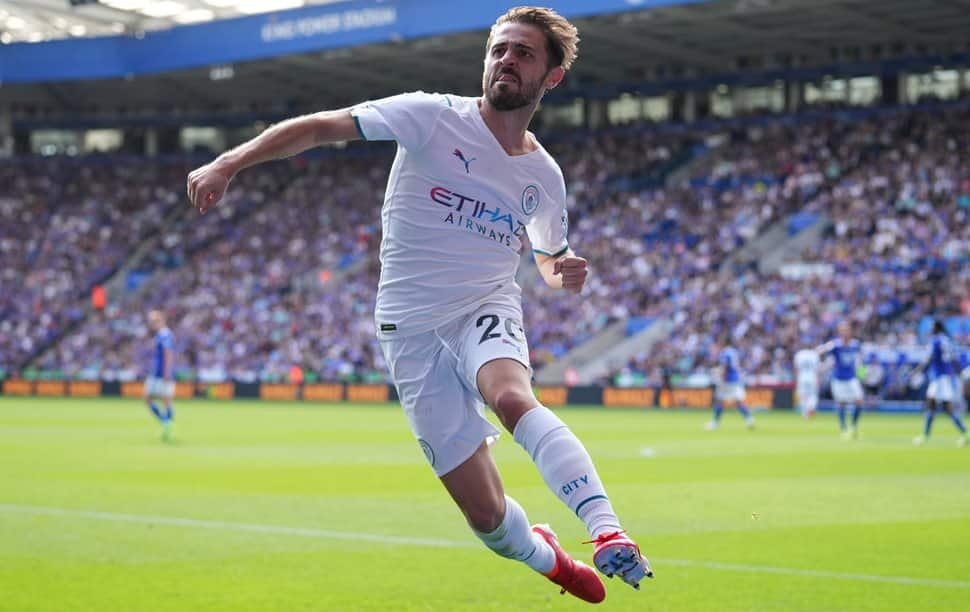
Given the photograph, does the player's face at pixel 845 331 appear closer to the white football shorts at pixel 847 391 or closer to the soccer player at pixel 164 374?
the white football shorts at pixel 847 391

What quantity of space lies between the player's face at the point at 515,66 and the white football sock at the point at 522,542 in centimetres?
193

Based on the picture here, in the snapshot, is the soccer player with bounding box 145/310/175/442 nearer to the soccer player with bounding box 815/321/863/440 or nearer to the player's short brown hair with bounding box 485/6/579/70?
the soccer player with bounding box 815/321/863/440

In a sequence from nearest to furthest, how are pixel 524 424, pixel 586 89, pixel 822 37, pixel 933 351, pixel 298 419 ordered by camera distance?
pixel 524 424
pixel 933 351
pixel 298 419
pixel 822 37
pixel 586 89

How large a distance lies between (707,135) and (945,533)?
1671 inches

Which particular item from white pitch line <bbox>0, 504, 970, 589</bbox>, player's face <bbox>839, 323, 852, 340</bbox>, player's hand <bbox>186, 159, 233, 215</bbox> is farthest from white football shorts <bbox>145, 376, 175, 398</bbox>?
player's hand <bbox>186, 159, 233, 215</bbox>

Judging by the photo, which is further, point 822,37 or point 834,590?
point 822,37

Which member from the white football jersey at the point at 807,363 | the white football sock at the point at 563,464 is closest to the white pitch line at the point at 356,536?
the white football sock at the point at 563,464

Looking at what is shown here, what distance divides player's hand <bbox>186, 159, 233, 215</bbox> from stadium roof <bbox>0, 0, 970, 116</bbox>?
40598mm

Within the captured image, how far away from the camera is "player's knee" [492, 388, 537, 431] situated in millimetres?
5809

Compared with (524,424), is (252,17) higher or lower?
higher

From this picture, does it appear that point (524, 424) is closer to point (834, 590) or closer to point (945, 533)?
point (834, 590)

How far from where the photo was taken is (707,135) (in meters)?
52.7

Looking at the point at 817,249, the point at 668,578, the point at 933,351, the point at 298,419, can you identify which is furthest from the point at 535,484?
the point at 817,249

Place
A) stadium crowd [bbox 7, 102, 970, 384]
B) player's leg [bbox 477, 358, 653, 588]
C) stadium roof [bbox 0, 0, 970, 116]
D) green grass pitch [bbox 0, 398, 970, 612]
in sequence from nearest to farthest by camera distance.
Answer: player's leg [bbox 477, 358, 653, 588] < green grass pitch [bbox 0, 398, 970, 612] < stadium crowd [bbox 7, 102, 970, 384] < stadium roof [bbox 0, 0, 970, 116]
